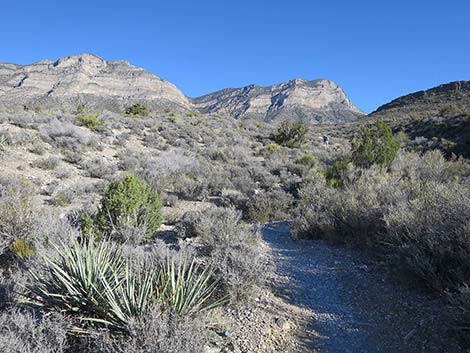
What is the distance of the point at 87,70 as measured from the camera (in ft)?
331

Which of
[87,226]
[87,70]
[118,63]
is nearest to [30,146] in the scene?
[87,226]

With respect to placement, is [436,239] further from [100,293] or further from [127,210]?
[127,210]

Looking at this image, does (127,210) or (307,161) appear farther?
(307,161)

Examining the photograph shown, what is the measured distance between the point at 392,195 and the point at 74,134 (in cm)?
1222

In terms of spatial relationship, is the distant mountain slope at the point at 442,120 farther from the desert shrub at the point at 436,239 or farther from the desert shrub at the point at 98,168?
the desert shrub at the point at 98,168

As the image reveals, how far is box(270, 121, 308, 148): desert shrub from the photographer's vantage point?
2136 centimetres

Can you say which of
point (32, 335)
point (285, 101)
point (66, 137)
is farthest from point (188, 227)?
point (285, 101)

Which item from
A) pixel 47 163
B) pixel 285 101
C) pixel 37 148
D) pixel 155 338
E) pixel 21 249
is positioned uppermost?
pixel 285 101

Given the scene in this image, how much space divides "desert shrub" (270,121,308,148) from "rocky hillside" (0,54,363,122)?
47731mm

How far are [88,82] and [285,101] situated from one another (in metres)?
63.6

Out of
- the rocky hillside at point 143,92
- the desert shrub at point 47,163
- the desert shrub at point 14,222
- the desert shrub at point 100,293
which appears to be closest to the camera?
the desert shrub at point 100,293

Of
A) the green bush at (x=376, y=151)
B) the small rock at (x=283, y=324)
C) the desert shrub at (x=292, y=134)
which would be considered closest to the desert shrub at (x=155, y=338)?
the small rock at (x=283, y=324)

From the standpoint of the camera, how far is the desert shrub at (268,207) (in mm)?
8125

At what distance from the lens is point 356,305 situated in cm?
405
